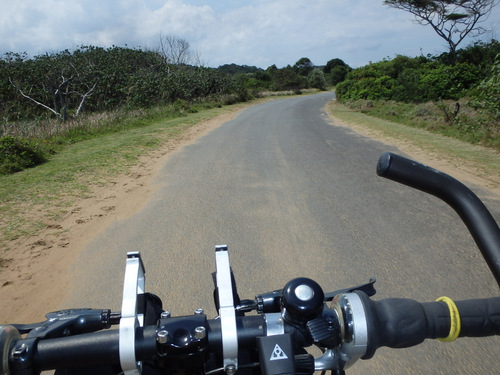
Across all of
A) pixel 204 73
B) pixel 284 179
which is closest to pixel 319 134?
pixel 284 179

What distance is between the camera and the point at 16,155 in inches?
331

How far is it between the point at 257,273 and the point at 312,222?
4.85 feet

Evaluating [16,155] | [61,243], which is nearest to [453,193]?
[61,243]

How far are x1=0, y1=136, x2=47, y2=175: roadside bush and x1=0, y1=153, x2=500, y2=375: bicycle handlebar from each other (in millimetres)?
8500

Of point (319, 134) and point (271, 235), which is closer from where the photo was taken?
point (271, 235)

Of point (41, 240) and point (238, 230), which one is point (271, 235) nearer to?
point (238, 230)

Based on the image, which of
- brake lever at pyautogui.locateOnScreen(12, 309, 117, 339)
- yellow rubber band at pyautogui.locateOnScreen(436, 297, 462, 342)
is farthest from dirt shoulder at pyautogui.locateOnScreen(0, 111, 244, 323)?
yellow rubber band at pyautogui.locateOnScreen(436, 297, 462, 342)

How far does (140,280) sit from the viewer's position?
1137 mm

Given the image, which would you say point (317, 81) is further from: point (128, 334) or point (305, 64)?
point (128, 334)

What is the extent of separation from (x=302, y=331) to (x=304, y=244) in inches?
139

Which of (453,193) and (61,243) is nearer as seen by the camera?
(453,193)

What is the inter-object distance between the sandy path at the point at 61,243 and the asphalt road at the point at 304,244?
0.21m

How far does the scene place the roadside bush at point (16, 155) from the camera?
318 inches

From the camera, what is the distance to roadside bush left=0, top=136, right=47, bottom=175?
809 centimetres
